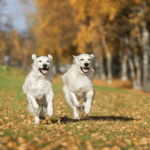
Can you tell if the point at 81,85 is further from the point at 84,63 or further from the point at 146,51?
the point at 146,51

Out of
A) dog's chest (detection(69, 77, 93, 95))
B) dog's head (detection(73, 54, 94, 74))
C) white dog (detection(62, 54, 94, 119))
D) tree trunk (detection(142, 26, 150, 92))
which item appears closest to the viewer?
dog's head (detection(73, 54, 94, 74))

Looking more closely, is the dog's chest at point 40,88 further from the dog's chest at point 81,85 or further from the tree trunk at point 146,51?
the tree trunk at point 146,51

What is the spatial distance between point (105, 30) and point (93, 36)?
4.85 ft

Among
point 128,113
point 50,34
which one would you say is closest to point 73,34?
point 50,34

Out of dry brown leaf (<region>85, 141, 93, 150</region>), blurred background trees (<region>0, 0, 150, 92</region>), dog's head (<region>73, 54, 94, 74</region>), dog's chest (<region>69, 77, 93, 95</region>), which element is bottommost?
dry brown leaf (<region>85, 141, 93, 150</region>)

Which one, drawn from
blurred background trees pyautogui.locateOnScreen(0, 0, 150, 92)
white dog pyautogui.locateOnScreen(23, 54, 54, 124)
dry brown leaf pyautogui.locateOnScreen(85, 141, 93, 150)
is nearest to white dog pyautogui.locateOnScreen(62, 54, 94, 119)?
white dog pyautogui.locateOnScreen(23, 54, 54, 124)

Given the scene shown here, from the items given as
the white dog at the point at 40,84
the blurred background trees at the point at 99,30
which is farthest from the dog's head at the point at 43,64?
the blurred background trees at the point at 99,30

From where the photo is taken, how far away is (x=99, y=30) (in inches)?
1010

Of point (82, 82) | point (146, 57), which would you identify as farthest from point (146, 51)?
point (82, 82)

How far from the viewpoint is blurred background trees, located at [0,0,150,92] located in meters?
21.6

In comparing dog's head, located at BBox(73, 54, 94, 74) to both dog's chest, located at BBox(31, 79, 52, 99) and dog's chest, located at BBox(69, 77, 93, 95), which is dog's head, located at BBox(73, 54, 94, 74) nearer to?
dog's chest, located at BBox(69, 77, 93, 95)

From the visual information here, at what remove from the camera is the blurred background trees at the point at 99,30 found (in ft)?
70.9

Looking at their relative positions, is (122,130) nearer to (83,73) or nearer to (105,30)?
(83,73)

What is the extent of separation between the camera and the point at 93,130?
685 centimetres
